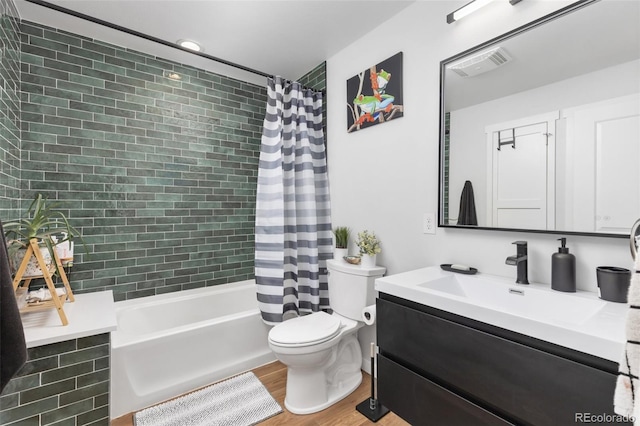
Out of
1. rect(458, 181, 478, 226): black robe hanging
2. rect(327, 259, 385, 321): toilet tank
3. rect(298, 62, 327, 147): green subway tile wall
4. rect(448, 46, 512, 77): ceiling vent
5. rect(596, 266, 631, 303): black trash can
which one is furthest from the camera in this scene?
rect(298, 62, 327, 147): green subway tile wall

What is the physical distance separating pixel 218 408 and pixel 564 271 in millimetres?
1973

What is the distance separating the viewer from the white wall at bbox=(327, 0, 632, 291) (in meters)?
1.37

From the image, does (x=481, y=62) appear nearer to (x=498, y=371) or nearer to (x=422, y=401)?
(x=498, y=371)

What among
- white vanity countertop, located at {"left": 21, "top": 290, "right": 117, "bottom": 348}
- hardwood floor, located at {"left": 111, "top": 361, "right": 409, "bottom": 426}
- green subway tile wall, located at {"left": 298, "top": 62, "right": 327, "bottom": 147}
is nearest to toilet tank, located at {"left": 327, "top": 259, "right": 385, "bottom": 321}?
hardwood floor, located at {"left": 111, "top": 361, "right": 409, "bottom": 426}

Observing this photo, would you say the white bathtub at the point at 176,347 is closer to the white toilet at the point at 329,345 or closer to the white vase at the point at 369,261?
the white toilet at the point at 329,345

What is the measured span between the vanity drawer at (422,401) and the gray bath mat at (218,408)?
75cm

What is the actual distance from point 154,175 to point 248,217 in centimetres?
93

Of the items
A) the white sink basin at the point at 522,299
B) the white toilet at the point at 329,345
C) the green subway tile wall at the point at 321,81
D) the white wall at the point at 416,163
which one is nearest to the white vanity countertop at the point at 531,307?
the white sink basin at the point at 522,299

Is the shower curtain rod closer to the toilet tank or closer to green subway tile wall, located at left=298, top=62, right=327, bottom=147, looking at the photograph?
green subway tile wall, located at left=298, top=62, right=327, bottom=147

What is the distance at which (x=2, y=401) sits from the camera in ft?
4.20

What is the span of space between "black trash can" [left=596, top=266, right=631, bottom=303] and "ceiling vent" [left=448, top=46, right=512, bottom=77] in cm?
106

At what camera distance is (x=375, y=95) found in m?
2.11

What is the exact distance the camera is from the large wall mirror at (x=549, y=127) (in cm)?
114

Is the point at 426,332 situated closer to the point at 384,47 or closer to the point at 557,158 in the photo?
the point at 557,158
